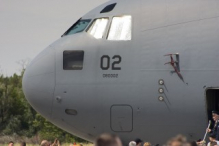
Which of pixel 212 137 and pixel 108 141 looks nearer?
pixel 108 141

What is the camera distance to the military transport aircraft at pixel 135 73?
72.5 feet

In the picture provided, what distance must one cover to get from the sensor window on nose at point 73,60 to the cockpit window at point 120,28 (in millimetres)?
1034

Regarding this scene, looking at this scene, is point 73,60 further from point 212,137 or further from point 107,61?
point 212,137

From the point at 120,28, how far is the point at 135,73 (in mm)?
1607

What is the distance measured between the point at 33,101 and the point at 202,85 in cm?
540

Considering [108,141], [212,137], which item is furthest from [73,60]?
[108,141]

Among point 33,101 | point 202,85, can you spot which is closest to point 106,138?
point 202,85

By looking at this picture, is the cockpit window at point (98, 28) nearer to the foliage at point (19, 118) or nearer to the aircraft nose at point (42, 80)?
the aircraft nose at point (42, 80)

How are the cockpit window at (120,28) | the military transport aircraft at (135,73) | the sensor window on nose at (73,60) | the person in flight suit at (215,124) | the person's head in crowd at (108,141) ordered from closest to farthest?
the person's head in crowd at (108,141) < the person in flight suit at (215,124) < the military transport aircraft at (135,73) < the cockpit window at (120,28) < the sensor window on nose at (73,60)

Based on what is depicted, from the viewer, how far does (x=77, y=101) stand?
23047 mm

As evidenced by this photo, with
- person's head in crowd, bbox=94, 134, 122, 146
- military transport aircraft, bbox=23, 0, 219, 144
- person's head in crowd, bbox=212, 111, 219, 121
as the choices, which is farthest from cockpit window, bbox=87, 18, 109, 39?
person's head in crowd, bbox=94, 134, 122, 146

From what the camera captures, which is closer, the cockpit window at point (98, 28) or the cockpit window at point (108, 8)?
the cockpit window at point (98, 28)

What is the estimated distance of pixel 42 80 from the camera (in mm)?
23203

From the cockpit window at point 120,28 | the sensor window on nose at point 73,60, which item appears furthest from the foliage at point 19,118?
the cockpit window at point 120,28
